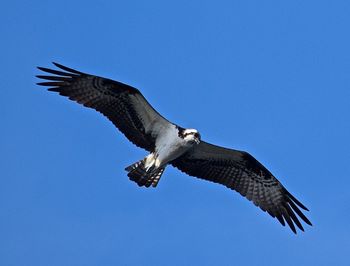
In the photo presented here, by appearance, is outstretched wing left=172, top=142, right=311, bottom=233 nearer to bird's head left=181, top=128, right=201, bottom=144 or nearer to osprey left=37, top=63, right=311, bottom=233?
osprey left=37, top=63, right=311, bottom=233

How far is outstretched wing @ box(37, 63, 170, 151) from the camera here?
58.7 feet

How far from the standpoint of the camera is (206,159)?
18891 mm

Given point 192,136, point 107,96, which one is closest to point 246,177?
point 192,136

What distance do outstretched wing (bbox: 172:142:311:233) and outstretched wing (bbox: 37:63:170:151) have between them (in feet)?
3.98

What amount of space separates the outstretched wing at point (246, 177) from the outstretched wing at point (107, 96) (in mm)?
1213

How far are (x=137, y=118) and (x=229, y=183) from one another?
254 centimetres

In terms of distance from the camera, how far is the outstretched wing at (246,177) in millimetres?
18844

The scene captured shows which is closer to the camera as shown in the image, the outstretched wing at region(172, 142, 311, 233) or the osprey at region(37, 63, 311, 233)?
the osprey at region(37, 63, 311, 233)

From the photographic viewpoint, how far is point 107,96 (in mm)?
18031

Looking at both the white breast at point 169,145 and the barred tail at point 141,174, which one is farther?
the barred tail at point 141,174

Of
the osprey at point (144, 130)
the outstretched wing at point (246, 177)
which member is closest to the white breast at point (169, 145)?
the osprey at point (144, 130)

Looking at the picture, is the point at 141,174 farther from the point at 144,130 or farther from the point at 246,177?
the point at 246,177

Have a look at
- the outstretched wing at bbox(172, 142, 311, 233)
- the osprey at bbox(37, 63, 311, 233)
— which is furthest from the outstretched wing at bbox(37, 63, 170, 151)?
the outstretched wing at bbox(172, 142, 311, 233)

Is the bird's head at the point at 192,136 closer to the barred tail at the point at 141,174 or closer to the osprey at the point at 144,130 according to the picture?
the osprey at the point at 144,130
